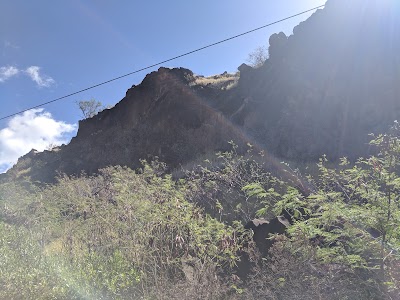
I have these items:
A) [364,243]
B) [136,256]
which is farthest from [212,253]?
[364,243]

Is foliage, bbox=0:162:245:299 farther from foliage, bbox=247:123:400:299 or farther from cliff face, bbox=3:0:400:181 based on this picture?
cliff face, bbox=3:0:400:181

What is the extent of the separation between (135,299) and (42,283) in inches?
51.1

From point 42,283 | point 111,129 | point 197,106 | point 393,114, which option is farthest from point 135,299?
point 111,129

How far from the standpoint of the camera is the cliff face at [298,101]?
17.7 metres

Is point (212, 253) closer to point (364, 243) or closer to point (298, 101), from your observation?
point (364, 243)

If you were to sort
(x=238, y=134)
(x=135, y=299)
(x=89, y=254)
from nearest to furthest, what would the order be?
(x=135, y=299)
(x=89, y=254)
(x=238, y=134)

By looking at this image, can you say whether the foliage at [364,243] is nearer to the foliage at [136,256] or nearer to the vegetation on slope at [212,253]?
the vegetation on slope at [212,253]

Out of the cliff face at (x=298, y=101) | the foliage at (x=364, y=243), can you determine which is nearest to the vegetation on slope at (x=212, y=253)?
the foliage at (x=364, y=243)

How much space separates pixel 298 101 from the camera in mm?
20250

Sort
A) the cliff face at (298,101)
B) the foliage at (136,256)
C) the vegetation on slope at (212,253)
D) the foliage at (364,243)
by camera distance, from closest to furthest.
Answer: the foliage at (364,243) → the vegetation on slope at (212,253) → the foliage at (136,256) → the cliff face at (298,101)

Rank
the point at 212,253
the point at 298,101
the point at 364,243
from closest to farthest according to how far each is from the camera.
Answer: the point at 364,243 → the point at 212,253 → the point at 298,101

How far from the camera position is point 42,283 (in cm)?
479

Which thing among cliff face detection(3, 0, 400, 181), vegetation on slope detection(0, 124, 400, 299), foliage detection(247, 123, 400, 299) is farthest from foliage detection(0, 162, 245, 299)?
cliff face detection(3, 0, 400, 181)

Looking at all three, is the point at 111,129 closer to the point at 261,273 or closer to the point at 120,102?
the point at 120,102
